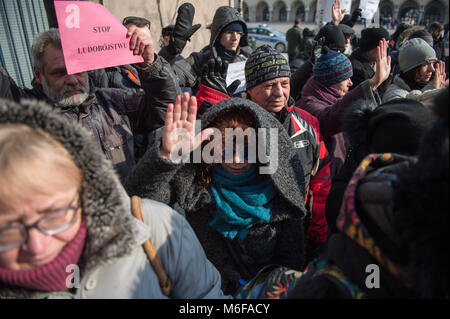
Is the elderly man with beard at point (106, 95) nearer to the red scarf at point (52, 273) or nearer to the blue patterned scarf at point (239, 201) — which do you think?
the blue patterned scarf at point (239, 201)

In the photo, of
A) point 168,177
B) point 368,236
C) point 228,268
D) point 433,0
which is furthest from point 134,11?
point 433,0

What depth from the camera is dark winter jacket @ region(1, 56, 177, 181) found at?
1.72 m

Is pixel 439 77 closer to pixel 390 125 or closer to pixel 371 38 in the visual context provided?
pixel 371 38

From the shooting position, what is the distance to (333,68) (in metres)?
2.50

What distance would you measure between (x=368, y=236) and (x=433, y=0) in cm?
5072

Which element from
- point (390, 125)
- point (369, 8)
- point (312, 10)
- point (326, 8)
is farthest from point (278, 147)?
point (312, 10)

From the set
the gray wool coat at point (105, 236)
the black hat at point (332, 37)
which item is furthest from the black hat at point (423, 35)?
the gray wool coat at point (105, 236)

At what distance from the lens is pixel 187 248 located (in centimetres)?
114

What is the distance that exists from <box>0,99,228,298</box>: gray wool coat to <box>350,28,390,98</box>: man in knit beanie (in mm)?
3419

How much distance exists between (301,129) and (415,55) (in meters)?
1.63

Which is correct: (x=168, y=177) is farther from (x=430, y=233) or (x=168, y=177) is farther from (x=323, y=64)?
(x=323, y=64)

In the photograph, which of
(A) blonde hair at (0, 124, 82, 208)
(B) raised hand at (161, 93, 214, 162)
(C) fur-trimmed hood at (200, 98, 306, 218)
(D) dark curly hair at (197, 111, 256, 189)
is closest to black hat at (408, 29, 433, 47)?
(C) fur-trimmed hood at (200, 98, 306, 218)

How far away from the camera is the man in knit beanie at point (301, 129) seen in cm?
194

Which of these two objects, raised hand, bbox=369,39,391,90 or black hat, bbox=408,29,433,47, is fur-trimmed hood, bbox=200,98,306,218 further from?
black hat, bbox=408,29,433,47
